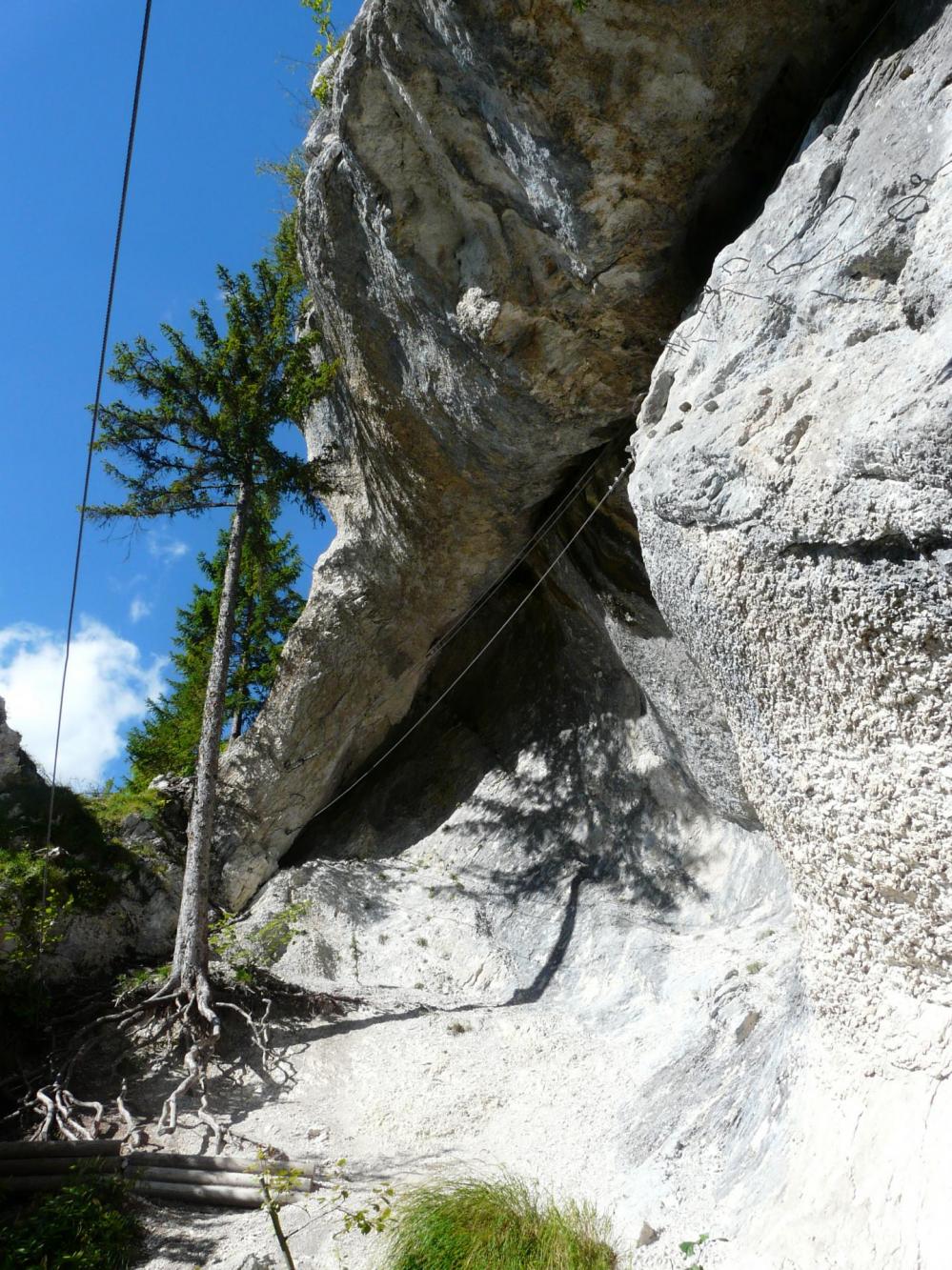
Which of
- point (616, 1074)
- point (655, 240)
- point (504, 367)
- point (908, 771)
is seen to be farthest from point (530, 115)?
point (616, 1074)

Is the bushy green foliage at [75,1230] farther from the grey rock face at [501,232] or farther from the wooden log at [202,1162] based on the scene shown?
the grey rock face at [501,232]

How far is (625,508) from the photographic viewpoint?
349 inches

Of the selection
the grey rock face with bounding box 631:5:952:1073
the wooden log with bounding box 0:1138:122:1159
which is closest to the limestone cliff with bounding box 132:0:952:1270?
the grey rock face with bounding box 631:5:952:1073

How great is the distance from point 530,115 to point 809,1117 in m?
6.52

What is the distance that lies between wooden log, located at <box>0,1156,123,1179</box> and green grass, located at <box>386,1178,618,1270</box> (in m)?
2.27

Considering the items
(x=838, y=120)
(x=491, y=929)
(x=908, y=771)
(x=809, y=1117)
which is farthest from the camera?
(x=491, y=929)

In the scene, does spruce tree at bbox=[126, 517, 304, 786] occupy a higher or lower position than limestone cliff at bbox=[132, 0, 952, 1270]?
higher

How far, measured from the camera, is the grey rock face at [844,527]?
13.0 ft

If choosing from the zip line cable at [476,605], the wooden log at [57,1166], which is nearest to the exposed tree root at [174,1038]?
the wooden log at [57,1166]

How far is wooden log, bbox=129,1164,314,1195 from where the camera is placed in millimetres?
5930

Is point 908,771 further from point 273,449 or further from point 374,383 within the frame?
point 273,449

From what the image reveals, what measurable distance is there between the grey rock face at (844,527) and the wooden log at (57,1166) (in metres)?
4.84

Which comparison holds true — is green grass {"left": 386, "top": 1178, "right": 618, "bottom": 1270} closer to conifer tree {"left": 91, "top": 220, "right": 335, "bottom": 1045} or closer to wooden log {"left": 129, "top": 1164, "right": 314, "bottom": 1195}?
wooden log {"left": 129, "top": 1164, "right": 314, "bottom": 1195}

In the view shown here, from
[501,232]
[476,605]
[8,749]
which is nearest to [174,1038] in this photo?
[8,749]
